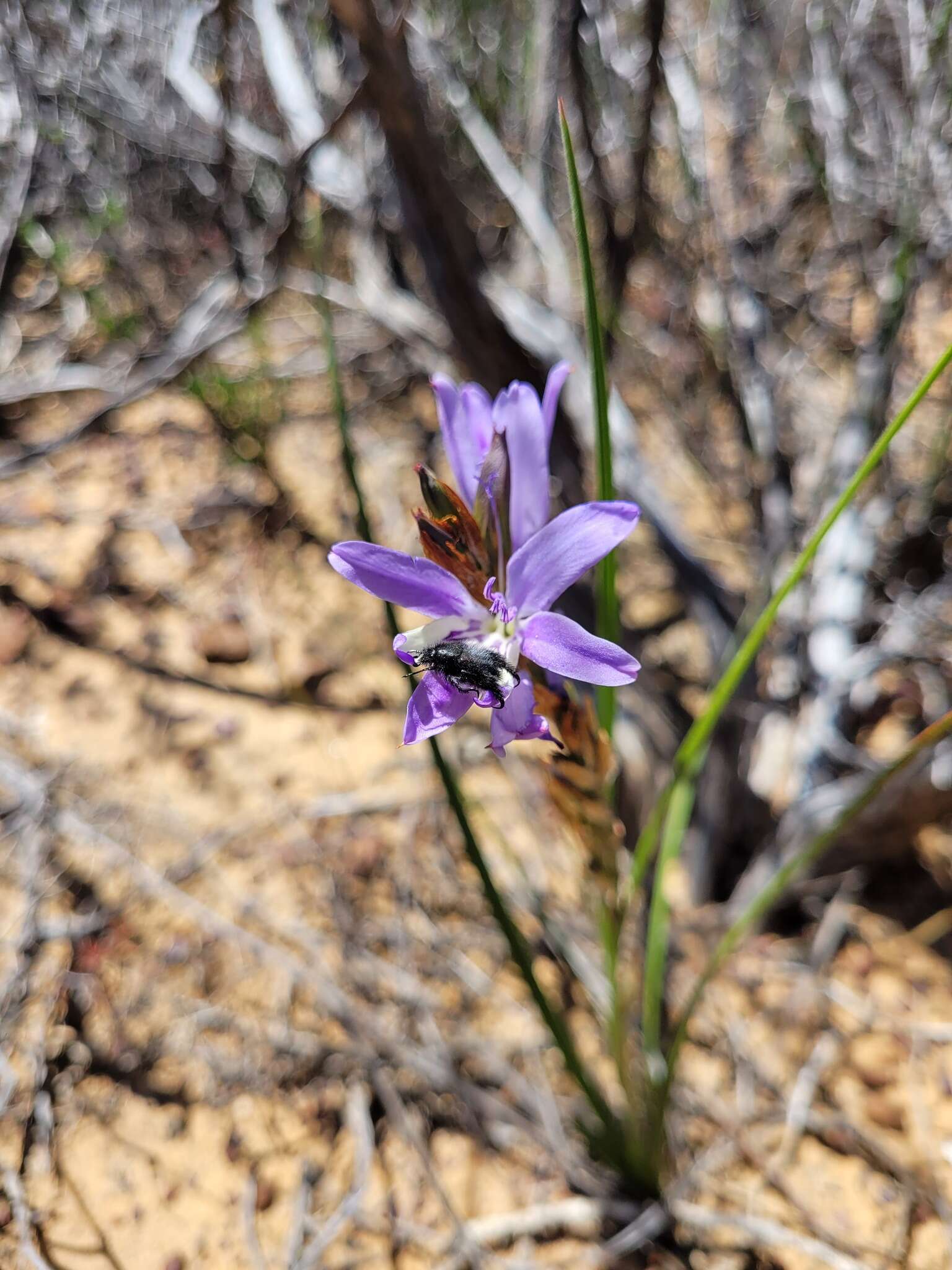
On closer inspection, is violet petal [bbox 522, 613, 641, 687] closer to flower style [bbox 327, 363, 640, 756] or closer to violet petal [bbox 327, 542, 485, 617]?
flower style [bbox 327, 363, 640, 756]

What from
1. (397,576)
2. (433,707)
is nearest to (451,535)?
(397,576)

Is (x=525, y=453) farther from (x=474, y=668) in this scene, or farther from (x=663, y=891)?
(x=663, y=891)

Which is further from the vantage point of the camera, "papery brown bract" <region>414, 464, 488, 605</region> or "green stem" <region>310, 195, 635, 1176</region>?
"green stem" <region>310, 195, 635, 1176</region>

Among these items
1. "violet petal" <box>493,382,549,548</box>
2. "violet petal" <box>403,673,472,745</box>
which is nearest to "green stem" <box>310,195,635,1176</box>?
"violet petal" <box>403,673,472,745</box>

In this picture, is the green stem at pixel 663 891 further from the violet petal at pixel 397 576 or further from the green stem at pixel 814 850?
the violet petal at pixel 397 576

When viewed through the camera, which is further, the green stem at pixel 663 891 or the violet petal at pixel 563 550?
the green stem at pixel 663 891

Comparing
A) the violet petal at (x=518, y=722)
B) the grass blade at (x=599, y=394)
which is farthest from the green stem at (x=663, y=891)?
the violet petal at (x=518, y=722)

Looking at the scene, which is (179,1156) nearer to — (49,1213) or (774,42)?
(49,1213)
